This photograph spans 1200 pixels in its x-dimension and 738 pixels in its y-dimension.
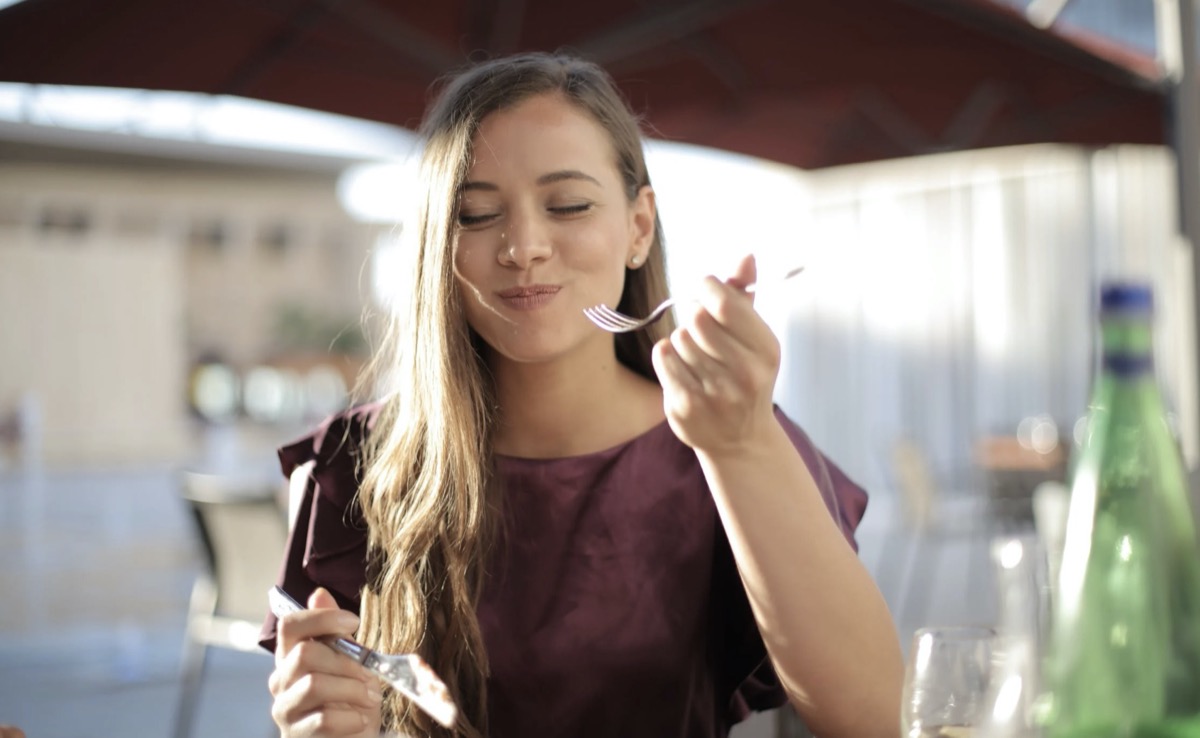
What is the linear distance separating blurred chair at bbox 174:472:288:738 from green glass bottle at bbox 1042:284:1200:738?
293 cm

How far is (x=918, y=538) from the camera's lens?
8.35m

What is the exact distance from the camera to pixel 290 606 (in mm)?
1083

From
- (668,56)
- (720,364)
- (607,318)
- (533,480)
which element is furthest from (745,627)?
(668,56)


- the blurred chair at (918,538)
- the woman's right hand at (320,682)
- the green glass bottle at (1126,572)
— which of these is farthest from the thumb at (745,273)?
the blurred chair at (918,538)

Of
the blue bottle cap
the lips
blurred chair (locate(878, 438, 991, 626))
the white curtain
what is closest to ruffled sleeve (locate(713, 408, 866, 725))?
the lips

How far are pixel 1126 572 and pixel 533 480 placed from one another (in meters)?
0.93

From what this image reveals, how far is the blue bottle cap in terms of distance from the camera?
0.63m

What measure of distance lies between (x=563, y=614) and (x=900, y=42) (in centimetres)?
283

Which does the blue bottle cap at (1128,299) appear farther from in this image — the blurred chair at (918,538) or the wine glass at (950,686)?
the blurred chair at (918,538)

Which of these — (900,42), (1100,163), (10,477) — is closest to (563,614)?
(900,42)

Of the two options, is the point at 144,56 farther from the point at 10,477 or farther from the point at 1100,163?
the point at 1100,163

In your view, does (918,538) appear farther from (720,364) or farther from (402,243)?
(720,364)

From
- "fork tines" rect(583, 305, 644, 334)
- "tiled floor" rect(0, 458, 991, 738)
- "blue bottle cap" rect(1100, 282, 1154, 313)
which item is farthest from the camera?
"tiled floor" rect(0, 458, 991, 738)

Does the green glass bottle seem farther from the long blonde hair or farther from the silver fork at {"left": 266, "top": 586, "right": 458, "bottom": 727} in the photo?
the long blonde hair
